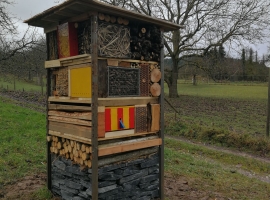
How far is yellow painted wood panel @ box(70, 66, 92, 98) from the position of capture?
399 cm

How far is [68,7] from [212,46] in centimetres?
1938

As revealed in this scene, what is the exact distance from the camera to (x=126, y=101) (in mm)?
4320

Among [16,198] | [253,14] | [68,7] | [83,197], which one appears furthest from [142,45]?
[253,14]

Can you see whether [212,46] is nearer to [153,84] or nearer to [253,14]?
[253,14]

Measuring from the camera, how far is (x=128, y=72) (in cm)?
435

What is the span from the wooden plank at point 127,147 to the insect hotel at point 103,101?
0.01 meters

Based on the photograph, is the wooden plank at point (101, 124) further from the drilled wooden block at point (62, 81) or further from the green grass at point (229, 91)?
the green grass at point (229, 91)

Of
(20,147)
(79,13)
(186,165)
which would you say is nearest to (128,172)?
(79,13)

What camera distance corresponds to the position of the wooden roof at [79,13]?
365 cm

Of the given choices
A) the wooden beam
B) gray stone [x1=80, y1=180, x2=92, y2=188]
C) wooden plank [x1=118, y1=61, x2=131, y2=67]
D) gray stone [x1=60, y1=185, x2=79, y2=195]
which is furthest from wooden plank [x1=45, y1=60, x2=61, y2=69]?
gray stone [x1=60, y1=185, x2=79, y2=195]

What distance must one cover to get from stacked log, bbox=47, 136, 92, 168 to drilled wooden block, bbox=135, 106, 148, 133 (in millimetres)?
909

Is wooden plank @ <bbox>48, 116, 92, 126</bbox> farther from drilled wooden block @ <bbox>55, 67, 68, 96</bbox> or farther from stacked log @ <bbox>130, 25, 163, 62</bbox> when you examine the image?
stacked log @ <bbox>130, 25, 163, 62</bbox>

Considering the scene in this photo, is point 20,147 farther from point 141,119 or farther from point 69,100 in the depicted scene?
point 141,119

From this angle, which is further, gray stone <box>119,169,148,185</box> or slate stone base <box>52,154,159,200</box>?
gray stone <box>119,169,148,185</box>
